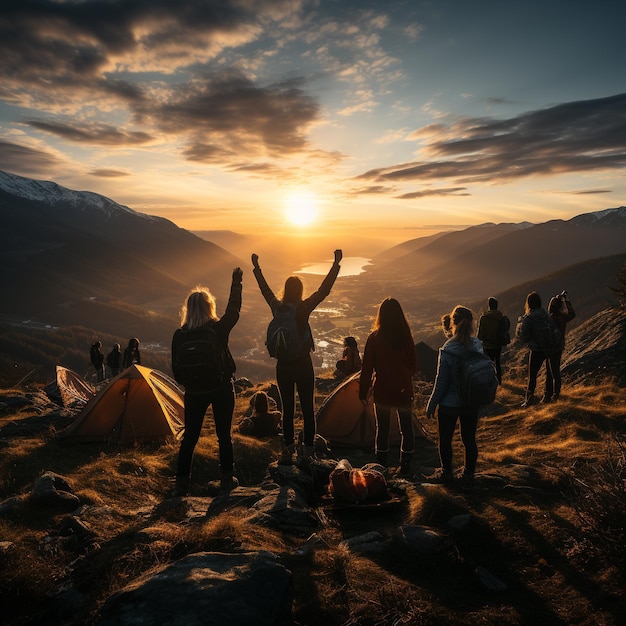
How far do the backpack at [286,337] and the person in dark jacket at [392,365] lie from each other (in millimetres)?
1189

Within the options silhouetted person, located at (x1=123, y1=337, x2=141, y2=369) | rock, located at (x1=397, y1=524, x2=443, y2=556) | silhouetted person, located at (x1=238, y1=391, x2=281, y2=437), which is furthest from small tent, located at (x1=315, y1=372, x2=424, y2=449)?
silhouetted person, located at (x1=123, y1=337, x2=141, y2=369)

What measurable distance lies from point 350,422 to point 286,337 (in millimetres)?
4212

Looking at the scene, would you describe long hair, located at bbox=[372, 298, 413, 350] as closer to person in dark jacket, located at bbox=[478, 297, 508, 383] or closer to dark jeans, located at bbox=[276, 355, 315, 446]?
dark jeans, located at bbox=[276, 355, 315, 446]

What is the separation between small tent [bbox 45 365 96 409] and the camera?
51.5 ft

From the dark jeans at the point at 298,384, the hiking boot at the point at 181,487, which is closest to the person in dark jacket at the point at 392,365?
the dark jeans at the point at 298,384

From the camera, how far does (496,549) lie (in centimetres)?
477

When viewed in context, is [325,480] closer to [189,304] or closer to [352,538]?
[352,538]

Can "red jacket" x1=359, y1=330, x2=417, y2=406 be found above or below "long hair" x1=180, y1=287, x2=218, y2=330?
below

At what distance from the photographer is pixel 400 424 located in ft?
24.7

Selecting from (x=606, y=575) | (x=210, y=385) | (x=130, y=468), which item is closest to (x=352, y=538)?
(x=606, y=575)

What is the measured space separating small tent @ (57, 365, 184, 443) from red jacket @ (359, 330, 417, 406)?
582cm

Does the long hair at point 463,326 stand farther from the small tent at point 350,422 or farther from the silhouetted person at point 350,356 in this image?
the silhouetted person at point 350,356

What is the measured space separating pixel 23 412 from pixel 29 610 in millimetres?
11560

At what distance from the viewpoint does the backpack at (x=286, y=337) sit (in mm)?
7555
